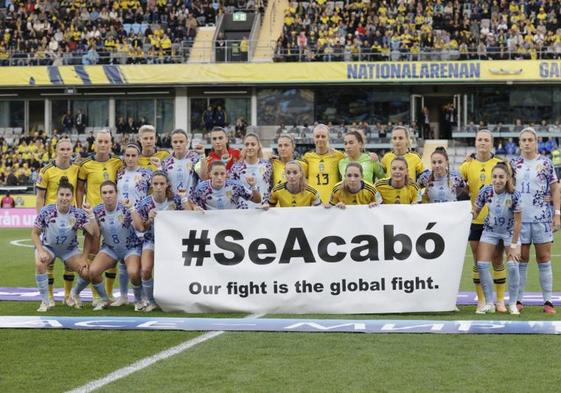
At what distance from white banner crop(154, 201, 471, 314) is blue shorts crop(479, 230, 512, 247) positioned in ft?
0.67

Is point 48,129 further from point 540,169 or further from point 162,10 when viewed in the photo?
point 540,169

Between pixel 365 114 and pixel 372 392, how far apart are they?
34.5 meters

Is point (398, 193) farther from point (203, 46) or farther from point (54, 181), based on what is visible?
point (203, 46)

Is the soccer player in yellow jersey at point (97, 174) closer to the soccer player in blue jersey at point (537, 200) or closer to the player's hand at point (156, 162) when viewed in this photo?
the player's hand at point (156, 162)

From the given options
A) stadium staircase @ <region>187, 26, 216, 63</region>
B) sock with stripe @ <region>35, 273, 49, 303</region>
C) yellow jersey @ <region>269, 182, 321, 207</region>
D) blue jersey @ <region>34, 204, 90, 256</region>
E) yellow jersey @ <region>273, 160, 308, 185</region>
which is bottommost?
sock with stripe @ <region>35, 273, 49, 303</region>

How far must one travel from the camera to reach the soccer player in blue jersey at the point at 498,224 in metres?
9.34

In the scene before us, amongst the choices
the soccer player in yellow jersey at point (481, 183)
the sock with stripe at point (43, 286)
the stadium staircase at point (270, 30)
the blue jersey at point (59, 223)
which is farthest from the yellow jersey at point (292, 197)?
the stadium staircase at point (270, 30)

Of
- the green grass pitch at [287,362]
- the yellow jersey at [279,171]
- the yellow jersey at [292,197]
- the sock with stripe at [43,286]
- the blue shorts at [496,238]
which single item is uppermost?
the yellow jersey at [279,171]

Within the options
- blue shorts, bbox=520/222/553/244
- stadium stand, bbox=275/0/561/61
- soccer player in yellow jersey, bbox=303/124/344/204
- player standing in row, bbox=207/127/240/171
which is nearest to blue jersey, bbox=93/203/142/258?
player standing in row, bbox=207/127/240/171

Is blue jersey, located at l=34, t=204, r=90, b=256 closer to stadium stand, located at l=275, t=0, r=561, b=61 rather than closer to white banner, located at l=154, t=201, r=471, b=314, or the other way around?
white banner, located at l=154, t=201, r=471, b=314

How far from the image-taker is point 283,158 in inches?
409

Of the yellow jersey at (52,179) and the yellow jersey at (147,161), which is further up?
the yellow jersey at (147,161)

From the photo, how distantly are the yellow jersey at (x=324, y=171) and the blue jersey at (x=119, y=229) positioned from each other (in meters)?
1.94

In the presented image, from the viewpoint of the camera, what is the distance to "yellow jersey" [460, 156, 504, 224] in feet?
32.1
